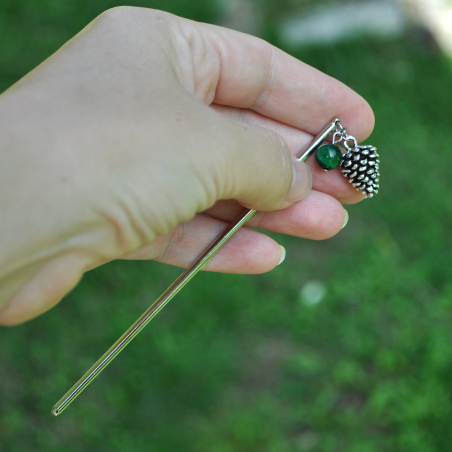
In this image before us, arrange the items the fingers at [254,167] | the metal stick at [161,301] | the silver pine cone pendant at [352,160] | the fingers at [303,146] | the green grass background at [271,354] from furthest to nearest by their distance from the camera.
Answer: the green grass background at [271,354], the fingers at [303,146], the silver pine cone pendant at [352,160], the metal stick at [161,301], the fingers at [254,167]

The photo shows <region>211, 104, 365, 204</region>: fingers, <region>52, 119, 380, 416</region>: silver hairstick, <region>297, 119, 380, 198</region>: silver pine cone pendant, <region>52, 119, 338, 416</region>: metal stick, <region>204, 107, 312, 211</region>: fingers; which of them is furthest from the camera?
<region>211, 104, 365, 204</region>: fingers

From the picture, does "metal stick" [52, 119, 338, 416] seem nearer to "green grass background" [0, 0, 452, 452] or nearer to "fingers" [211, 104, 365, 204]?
"fingers" [211, 104, 365, 204]

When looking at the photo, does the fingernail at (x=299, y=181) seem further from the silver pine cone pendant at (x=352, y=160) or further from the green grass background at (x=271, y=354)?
the green grass background at (x=271, y=354)

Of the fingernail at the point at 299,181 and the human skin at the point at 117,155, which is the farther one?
the fingernail at the point at 299,181

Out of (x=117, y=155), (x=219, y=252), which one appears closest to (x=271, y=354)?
(x=219, y=252)

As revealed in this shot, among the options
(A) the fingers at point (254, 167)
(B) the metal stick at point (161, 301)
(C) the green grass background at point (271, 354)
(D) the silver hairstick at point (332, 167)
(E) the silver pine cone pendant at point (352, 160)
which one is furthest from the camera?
(C) the green grass background at point (271, 354)

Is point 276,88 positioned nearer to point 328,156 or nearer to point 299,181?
point 328,156

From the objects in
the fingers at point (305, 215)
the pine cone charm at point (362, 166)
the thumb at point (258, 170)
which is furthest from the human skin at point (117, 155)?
the pine cone charm at point (362, 166)

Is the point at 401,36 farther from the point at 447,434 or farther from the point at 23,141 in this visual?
the point at 23,141

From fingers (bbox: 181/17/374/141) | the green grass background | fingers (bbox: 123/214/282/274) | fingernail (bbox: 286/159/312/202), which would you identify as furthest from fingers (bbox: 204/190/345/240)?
the green grass background

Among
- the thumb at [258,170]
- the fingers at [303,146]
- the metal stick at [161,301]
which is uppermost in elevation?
the thumb at [258,170]
